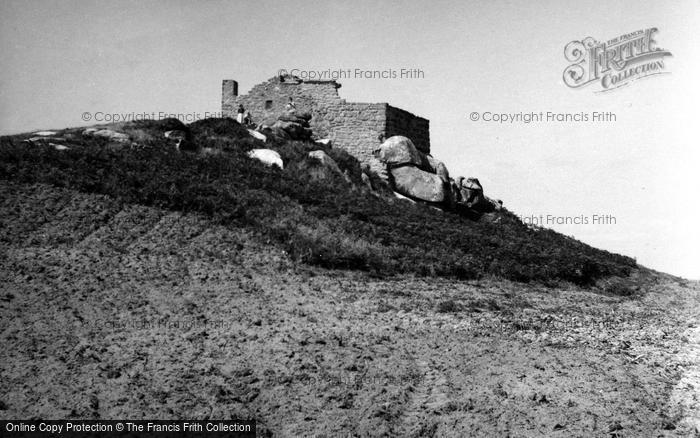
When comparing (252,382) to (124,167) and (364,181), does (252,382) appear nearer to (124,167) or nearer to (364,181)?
(124,167)

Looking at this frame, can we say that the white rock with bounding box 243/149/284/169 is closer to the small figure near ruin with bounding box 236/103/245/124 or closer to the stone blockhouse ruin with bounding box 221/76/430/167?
the stone blockhouse ruin with bounding box 221/76/430/167

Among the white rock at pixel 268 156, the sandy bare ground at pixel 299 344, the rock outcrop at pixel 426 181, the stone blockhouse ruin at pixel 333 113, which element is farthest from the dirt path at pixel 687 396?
the stone blockhouse ruin at pixel 333 113

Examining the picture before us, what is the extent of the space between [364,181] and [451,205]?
440cm

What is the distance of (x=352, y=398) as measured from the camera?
7.65m

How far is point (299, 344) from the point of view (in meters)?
9.21

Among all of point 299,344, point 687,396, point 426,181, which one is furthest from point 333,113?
point 687,396

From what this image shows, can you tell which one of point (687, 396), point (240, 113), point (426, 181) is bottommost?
point (687, 396)

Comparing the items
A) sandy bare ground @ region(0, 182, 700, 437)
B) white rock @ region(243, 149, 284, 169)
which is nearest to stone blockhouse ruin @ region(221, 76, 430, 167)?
white rock @ region(243, 149, 284, 169)

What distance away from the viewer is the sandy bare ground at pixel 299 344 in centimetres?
721

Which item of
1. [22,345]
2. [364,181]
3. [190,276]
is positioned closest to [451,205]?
[364,181]

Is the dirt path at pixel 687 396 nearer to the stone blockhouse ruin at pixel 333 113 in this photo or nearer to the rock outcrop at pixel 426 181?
the rock outcrop at pixel 426 181

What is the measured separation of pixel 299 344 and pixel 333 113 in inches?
796

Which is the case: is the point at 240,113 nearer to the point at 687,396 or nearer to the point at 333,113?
the point at 333,113

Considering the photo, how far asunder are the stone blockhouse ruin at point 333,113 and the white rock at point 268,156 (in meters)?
5.13
